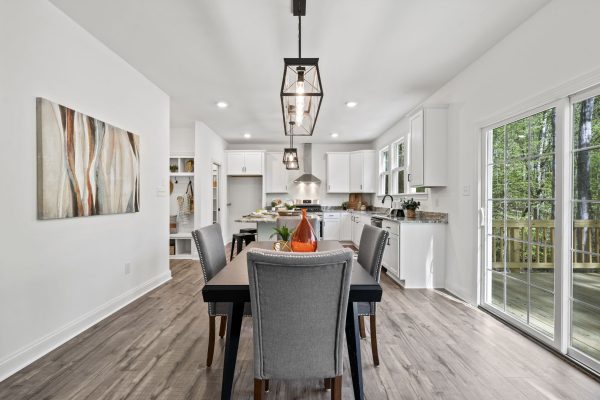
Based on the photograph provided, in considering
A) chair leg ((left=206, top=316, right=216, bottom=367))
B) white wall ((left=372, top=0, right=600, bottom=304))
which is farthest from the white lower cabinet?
chair leg ((left=206, top=316, right=216, bottom=367))

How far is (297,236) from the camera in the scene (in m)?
1.86

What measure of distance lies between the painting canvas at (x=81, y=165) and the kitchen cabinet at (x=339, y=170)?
15.9ft

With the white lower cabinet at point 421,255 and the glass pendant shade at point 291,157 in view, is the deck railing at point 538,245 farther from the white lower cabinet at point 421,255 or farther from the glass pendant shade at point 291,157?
the glass pendant shade at point 291,157

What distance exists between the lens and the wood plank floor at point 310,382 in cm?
179

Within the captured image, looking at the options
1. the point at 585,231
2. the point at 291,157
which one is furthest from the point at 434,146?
the point at 291,157

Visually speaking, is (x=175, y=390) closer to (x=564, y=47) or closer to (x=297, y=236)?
(x=297, y=236)

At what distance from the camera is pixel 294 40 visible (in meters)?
2.78

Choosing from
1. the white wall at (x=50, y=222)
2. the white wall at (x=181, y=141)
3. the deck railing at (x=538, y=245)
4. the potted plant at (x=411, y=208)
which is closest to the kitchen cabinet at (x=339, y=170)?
the potted plant at (x=411, y=208)

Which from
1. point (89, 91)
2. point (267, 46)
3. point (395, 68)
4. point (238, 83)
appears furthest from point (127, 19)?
point (395, 68)

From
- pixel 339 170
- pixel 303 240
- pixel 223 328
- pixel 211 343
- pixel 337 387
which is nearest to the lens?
pixel 337 387

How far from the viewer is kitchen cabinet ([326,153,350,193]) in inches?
295

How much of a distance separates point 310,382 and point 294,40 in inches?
108

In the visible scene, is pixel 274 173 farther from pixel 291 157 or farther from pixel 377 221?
pixel 377 221

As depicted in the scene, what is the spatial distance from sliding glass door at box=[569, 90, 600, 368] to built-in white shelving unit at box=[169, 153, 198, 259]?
537 centimetres
